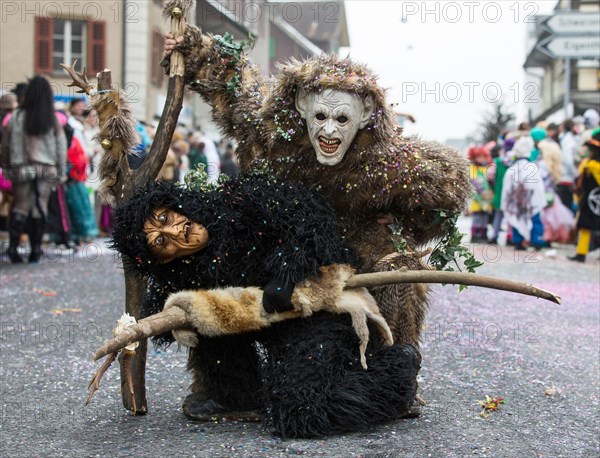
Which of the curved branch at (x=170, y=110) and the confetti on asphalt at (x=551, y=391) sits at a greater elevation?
the curved branch at (x=170, y=110)

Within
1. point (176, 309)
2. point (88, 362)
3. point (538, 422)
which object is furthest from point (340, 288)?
point (88, 362)

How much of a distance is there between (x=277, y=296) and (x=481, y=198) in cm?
1128

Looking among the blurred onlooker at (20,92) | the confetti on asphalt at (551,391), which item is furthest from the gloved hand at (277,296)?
the blurred onlooker at (20,92)

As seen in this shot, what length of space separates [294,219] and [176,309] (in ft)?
1.92

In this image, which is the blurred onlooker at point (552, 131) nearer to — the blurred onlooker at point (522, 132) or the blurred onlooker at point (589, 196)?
the blurred onlooker at point (522, 132)

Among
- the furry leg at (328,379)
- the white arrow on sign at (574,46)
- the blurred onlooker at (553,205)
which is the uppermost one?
the white arrow on sign at (574,46)

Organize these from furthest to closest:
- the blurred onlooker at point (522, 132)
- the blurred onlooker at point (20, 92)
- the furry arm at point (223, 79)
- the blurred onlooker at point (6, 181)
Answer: the blurred onlooker at point (522, 132) → the blurred onlooker at point (6, 181) → the blurred onlooker at point (20, 92) → the furry arm at point (223, 79)

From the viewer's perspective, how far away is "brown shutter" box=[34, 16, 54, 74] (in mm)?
24234

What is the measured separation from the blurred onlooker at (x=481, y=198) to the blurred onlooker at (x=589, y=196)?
2.71 metres

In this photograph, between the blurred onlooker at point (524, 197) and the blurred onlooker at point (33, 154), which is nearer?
the blurred onlooker at point (33, 154)

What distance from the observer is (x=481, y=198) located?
14.8 m

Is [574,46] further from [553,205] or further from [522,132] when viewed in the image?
[553,205]

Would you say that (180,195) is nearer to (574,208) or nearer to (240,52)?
(240,52)

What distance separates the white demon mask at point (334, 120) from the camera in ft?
13.8
